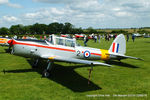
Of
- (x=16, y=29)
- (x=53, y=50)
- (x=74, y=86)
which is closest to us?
(x=74, y=86)

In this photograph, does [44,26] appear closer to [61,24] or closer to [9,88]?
[61,24]

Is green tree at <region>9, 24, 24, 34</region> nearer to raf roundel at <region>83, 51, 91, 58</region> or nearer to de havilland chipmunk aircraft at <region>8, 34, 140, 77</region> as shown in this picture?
de havilland chipmunk aircraft at <region>8, 34, 140, 77</region>

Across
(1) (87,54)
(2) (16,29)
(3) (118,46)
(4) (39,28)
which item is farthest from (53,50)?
(2) (16,29)

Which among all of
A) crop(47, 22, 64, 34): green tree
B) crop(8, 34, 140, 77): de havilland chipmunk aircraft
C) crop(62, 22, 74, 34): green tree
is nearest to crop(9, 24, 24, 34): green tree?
crop(47, 22, 64, 34): green tree

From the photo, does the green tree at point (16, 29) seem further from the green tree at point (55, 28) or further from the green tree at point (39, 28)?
the green tree at point (55, 28)

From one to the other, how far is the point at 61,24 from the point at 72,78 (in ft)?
451

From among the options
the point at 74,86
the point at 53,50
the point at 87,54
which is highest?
the point at 53,50

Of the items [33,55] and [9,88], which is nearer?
[9,88]

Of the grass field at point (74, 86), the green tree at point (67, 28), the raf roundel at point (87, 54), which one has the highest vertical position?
the green tree at point (67, 28)

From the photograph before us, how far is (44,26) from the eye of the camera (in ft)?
471

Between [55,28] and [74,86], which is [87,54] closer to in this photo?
[74,86]

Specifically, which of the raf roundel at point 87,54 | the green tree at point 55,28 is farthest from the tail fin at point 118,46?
the green tree at point 55,28

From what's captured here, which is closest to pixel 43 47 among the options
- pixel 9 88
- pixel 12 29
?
pixel 9 88

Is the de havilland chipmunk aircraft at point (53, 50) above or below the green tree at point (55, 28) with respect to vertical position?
below
